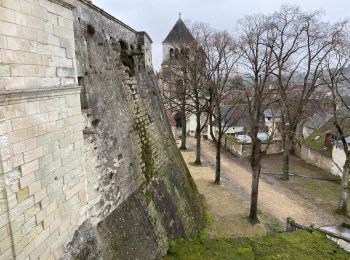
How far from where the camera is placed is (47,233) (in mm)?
4504

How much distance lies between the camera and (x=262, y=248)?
9.09 m

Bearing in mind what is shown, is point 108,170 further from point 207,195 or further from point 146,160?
point 207,195

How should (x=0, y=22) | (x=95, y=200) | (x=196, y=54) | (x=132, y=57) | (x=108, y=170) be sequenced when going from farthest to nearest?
1. (x=196, y=54)
2. (x=132, y=57)
3. (x=108, y=170)
4. (x=95, y=200)
5. (x=0, y=22)

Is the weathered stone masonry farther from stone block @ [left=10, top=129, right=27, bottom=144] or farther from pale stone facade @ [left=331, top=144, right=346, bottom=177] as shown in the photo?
pale stone facade @ [left=331, top=144, right=346, bottom=177]

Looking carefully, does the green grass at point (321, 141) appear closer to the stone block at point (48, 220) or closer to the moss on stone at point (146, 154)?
the moss on stone at point (146, 154)

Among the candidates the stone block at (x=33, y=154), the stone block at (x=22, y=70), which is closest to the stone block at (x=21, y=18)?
the stone block at (x=22, y=70)

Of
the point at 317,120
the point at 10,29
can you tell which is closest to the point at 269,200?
the point at 10,29

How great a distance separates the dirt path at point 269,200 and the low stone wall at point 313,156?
18.4 feet

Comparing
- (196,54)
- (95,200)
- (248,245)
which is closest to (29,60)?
(95,200)

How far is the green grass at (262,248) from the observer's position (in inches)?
336

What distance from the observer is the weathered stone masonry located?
12.6 ft

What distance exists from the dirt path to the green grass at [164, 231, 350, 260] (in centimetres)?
341

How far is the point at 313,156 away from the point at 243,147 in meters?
5.22

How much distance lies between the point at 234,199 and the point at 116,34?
9.91 metres
